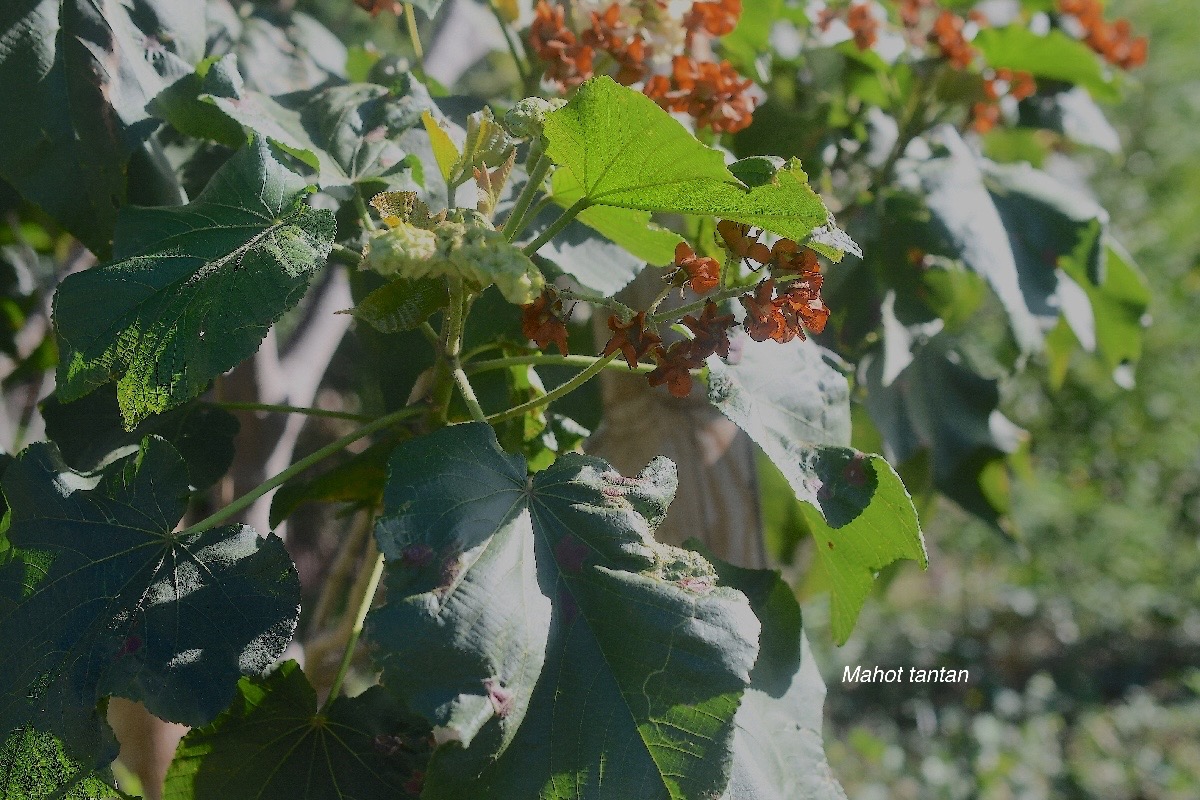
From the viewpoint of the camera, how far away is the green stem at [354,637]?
30.2 inches

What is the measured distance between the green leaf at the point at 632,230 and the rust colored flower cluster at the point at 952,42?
0.69m

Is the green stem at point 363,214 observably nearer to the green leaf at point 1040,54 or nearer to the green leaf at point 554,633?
the green leaf at point 554,633

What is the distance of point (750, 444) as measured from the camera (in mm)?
1308

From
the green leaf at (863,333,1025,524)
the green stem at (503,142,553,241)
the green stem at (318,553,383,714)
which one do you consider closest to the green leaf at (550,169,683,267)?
the green stem at (503,142,553,241)

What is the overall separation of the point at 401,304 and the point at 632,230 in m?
0.23

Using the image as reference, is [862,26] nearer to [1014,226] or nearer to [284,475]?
[1014,226]

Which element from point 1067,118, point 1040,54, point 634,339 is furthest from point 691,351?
point 1067,118

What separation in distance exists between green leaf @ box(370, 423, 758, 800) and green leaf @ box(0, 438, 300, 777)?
128 millimetres

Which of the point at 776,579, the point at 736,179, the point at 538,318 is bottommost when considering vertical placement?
the point at 776,579

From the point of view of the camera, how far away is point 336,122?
2.84 feet

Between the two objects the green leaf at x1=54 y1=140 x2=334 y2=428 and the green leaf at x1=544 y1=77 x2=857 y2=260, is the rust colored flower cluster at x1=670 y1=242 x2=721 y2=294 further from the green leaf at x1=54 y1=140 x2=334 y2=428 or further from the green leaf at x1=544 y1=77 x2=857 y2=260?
the green leaf at x1=54 y1=140 x2=334 y2=428

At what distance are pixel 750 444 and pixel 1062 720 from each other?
9.55 feet

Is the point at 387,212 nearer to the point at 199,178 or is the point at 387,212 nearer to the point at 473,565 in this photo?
the point at 473,565

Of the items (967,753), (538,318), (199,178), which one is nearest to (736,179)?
(538,318)
